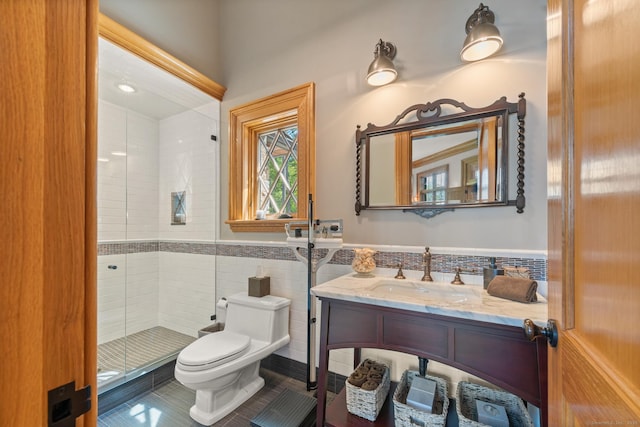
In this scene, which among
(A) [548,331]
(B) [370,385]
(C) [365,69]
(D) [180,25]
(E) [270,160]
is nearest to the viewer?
(A) [548,331]

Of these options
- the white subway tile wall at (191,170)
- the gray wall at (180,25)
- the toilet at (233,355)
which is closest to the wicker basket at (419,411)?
the toilet at (233,355)

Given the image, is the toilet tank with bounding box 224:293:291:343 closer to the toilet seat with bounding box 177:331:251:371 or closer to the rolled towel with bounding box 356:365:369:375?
the toilet seat with bounding box 177:331:251:371

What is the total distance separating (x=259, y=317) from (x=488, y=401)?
1.47 m

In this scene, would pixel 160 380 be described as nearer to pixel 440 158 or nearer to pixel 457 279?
pixel 457 279

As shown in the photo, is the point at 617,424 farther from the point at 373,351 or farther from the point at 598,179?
the point at 373,351

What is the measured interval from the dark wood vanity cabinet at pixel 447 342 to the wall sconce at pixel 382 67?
140 cm

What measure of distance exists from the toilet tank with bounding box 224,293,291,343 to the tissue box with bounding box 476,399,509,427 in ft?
4.22

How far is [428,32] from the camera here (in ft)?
5.51

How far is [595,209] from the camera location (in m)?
0.50

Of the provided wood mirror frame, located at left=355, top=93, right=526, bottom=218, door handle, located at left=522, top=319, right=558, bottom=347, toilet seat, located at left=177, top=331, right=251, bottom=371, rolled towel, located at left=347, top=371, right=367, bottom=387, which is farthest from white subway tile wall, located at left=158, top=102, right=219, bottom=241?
door handle, located at left=522, top=319, right=558, bottom=347

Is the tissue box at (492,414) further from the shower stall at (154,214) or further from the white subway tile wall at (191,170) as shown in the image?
the white subway tile wall at (191,170)

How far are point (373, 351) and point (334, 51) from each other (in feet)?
7.02

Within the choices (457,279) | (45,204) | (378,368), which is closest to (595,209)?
(45,204)

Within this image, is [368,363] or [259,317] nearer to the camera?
[368,363]
